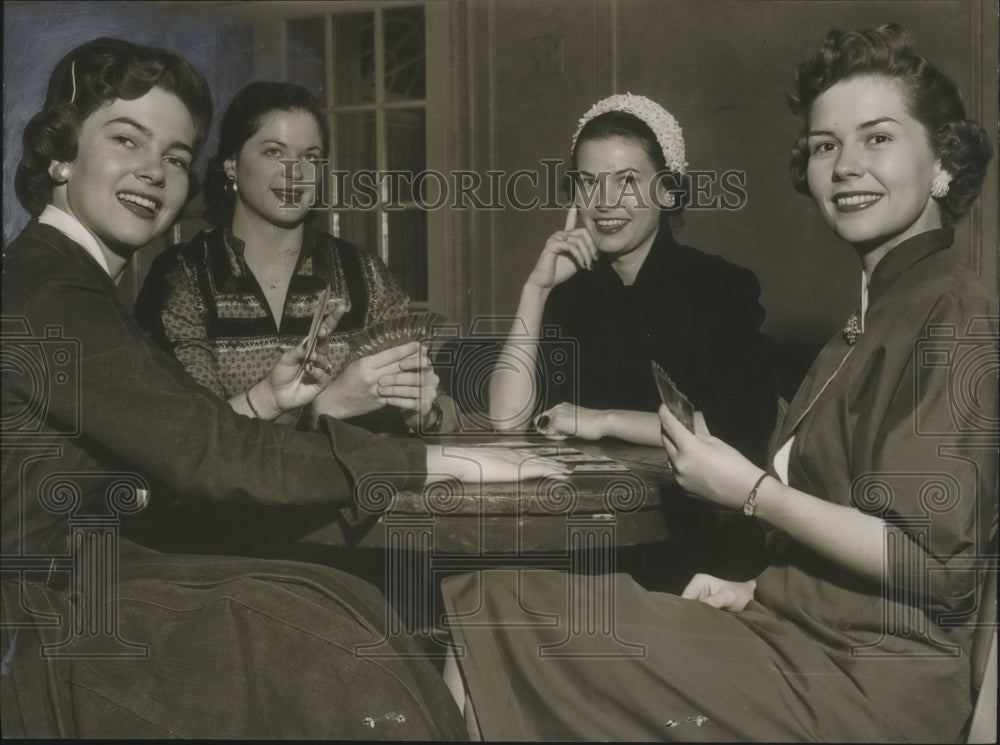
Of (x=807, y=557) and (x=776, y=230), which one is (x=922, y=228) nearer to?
(x=776, y=230)

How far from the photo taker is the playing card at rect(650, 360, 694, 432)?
2959 millimetres

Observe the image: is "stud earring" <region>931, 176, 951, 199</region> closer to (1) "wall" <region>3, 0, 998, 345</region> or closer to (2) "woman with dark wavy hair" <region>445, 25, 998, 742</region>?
(2) "woman with dark wavy hair" <region>445, 25, 998, 742</region>

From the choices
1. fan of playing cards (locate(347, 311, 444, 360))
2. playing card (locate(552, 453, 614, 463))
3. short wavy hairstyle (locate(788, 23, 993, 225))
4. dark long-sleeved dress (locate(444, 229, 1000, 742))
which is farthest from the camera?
fan of playing cards (locate(347, 311, 444, 360))

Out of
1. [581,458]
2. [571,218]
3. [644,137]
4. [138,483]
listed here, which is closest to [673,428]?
[581,458]

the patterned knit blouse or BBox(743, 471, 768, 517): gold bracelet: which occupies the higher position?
the patterned knit blouse

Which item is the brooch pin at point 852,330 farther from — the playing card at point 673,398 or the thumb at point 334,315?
the thumb at point 334,315

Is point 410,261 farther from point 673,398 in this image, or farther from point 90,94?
point 90,94

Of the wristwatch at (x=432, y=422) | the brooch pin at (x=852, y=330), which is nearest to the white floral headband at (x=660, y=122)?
the brooch pin at (x=852, y=330)

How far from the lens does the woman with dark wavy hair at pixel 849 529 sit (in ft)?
8.69

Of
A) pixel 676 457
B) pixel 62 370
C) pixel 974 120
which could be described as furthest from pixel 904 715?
pixel 62 370

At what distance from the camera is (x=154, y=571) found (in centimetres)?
298

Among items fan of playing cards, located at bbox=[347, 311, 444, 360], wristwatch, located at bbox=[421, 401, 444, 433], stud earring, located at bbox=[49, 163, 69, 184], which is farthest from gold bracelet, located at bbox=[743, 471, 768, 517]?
stud earring, located at bbox=[49, 163, 69, 184]

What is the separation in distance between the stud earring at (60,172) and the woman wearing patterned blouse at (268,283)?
34 centimetres

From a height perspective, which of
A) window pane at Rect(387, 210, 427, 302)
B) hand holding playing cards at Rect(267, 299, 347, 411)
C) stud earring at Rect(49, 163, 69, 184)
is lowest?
hand holding playing cards at Rect(267, 299, 347, 411)
